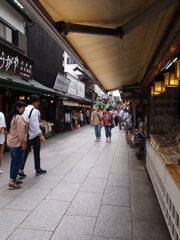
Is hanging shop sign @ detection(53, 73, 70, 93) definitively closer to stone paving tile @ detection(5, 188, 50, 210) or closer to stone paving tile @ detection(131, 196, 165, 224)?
stone paving tile @ detection(5, 188, 50, 210)

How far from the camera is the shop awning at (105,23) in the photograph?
262cm

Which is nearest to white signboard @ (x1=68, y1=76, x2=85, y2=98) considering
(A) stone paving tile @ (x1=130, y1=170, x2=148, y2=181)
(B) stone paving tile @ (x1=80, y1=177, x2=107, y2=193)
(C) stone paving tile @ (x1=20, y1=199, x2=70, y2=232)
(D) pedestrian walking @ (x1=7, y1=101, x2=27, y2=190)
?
(A) stone paving tile @ (x1=130, y1=170, x2=148, y2=181)

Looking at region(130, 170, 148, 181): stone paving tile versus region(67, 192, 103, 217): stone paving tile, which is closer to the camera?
region(67, 192, 103, 217): stone paving tile

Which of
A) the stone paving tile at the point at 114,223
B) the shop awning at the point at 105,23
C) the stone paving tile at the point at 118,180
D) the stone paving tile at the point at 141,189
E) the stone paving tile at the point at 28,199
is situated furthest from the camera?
the stone paving tile at the point at 118,180

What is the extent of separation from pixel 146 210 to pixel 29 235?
2.18 metres

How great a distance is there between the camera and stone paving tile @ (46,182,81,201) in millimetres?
4531

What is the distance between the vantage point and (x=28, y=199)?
4.43 metres

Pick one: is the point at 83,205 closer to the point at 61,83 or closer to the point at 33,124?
the point at 33,124

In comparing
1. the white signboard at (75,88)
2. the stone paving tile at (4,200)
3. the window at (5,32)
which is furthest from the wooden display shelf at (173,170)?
the white signboard at (75,88)

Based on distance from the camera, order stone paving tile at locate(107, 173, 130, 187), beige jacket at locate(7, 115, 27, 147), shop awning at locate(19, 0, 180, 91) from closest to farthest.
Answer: shop awning at locate(19, 0, 180, 91) → beige jacket at locate(7, 115, 27, 147) → stone paving tile at locate(107, 173, 130, 187)

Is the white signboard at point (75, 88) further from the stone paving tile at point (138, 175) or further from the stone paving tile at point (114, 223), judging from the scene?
the stone paving tile at point (114, 223)

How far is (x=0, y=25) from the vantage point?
33.3 ft

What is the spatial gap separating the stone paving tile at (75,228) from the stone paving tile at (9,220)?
72 cm

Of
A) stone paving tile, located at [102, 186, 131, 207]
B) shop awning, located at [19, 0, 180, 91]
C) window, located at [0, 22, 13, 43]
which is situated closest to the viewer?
shop awning, located at [19, 0, 180, 91]
